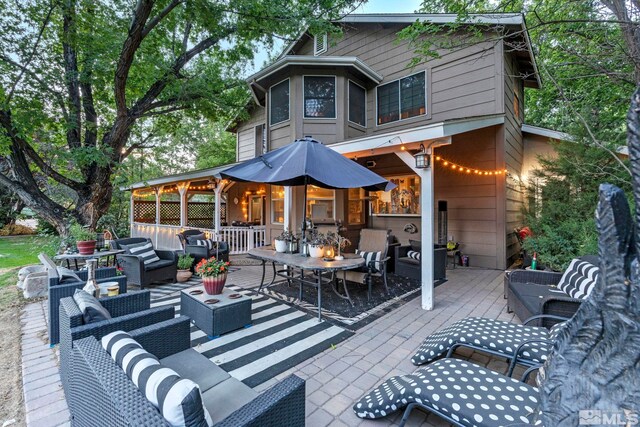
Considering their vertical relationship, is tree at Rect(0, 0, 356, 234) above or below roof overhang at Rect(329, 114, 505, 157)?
above

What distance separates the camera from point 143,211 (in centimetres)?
1292

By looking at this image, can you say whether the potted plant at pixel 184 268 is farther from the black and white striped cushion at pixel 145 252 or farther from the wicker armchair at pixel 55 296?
the wicker armchair at pixel 55 296

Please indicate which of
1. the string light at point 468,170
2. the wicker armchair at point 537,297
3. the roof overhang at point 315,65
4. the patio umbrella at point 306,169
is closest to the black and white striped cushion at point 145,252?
the patio umbrella at point 306,169

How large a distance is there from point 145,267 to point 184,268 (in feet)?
2.95

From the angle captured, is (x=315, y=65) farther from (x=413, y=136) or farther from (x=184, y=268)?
(x=184, y=268)

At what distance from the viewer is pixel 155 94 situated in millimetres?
7488

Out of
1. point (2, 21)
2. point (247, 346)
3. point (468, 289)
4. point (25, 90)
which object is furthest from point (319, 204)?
point (2, 21)

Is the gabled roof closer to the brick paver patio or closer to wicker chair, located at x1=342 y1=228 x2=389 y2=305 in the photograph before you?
wicker chair, located at x1=342 y1=228 x2=389 y2=305

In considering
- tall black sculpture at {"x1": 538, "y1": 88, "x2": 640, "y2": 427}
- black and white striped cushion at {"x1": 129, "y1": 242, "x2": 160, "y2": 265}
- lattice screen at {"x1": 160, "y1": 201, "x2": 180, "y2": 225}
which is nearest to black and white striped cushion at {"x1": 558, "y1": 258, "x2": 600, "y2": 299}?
tall black sculpture at {"x1": 538, "y1": 88, "x2": 640, "y2": 427}

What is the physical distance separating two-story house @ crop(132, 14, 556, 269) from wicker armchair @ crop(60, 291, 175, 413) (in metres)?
3.77

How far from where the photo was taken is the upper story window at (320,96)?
7387 mm

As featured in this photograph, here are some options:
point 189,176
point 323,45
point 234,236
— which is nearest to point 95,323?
point 234,236

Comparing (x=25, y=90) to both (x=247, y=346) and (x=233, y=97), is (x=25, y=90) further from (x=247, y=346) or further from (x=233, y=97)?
(x=247, y=346)

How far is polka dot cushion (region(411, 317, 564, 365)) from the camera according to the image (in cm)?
230
